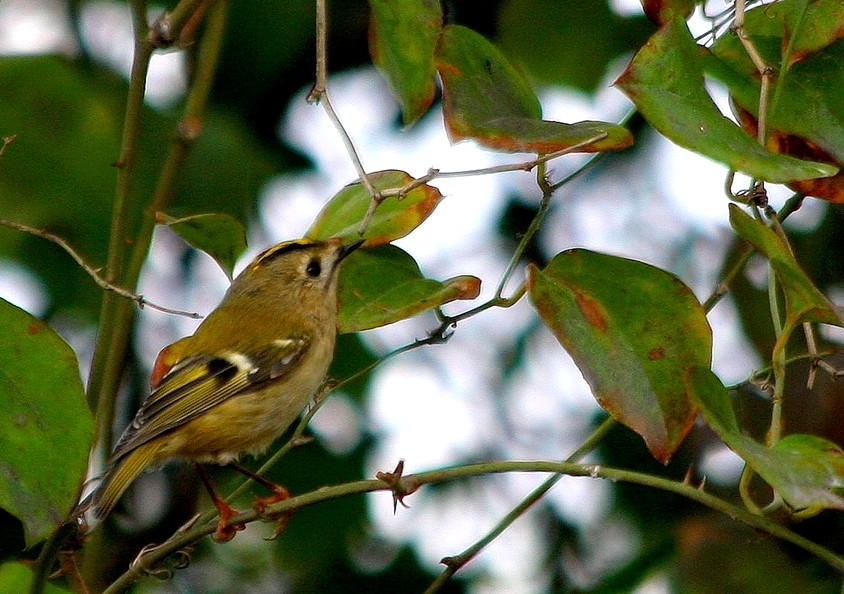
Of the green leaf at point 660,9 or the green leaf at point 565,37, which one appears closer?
the green leaf at point 660,9

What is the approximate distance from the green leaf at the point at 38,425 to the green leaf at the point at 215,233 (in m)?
0.27

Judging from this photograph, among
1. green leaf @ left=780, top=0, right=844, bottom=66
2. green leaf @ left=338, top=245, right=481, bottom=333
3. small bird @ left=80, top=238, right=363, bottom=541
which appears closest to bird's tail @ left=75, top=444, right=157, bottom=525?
small bird @ left=80, top=238, right=363, bottom=541

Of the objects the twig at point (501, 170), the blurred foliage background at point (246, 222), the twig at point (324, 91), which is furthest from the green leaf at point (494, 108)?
the blurred foliage background at point (246, 222)

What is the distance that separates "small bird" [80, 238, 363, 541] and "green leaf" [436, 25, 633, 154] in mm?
591

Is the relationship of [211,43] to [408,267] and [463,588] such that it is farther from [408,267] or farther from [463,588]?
[463,588]

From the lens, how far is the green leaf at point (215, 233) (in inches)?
61.1

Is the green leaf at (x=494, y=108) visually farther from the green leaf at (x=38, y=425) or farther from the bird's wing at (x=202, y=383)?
the bird's wing at (x=202, y=383)

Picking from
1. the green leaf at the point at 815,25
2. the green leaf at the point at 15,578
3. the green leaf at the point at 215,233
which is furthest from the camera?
the green leaf at the point at 215,233

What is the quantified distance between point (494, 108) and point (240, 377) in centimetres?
105

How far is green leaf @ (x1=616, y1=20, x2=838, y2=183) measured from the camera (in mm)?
1120

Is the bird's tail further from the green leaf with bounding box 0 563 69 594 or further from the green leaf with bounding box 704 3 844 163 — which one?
the green leaf with bounding box 704 3 844 163

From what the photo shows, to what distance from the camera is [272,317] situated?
7.92 ft

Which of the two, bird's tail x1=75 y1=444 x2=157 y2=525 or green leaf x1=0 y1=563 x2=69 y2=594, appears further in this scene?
bird's tail x1=75 y1=444 x2=157 y2=525

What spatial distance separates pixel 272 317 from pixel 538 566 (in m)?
0.79
